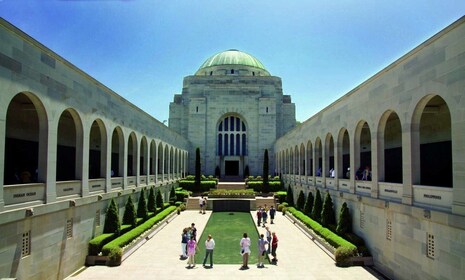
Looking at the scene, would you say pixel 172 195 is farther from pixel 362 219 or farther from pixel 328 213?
pixel 362 219

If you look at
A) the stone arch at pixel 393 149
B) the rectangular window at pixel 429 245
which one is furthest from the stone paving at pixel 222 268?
the stone arch at pixel 393 149

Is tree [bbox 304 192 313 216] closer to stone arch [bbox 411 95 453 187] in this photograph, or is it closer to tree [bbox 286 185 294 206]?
tree [bbox 286 185 294 206]

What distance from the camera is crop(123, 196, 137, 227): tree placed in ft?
70.0

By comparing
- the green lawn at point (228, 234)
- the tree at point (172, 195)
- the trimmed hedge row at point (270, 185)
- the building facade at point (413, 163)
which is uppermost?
the building facade at point (413, 163)

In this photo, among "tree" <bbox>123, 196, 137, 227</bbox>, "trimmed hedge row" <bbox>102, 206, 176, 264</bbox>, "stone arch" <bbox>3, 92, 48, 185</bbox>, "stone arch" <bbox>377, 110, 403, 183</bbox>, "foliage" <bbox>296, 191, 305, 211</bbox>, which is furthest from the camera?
"foliage" <bbox>296, 191, 305, 211</bbox>

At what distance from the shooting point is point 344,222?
18.6 m

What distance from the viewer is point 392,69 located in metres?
14.5

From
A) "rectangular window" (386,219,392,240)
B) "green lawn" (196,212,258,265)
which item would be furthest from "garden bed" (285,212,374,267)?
"green lawn" (196,212,258,265)

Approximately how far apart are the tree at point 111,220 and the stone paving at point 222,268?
1.64 meters

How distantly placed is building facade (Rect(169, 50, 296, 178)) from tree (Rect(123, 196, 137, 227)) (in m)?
33.7

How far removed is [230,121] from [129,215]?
1480 inches

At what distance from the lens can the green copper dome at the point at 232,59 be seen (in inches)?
2569

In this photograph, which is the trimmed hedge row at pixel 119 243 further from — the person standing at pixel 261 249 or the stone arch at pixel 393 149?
the stone arch at pixel 393 149

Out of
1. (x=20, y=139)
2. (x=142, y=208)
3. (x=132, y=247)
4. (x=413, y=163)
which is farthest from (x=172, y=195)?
(x=413, y=163)
